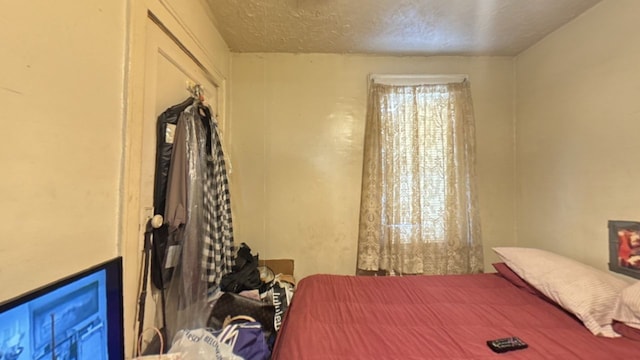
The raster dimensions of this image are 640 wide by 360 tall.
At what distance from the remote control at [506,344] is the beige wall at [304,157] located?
1562 millimetres

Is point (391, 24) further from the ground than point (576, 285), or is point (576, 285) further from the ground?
point (391, 24)

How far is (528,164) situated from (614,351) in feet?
5.88

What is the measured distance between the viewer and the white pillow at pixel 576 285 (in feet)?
4.63

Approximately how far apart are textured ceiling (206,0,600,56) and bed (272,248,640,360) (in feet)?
5.57

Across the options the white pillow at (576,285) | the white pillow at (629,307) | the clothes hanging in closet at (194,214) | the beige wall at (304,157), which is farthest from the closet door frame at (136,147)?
the white pillow at (629,307)

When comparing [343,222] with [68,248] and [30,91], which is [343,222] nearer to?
[68,248]

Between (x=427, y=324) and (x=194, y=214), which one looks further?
(x=194, y=214)

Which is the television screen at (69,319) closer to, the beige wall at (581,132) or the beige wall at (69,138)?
the beige wall at (69,138)

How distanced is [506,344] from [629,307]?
0.66 metres

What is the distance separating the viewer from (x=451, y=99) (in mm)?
2729

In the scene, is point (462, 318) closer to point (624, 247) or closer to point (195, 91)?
point (624, 247)

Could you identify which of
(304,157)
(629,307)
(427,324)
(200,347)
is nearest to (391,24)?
(304,157)

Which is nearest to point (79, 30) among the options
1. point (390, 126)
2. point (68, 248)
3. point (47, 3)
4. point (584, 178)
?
point (47, 3)

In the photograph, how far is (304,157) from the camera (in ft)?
9.14
